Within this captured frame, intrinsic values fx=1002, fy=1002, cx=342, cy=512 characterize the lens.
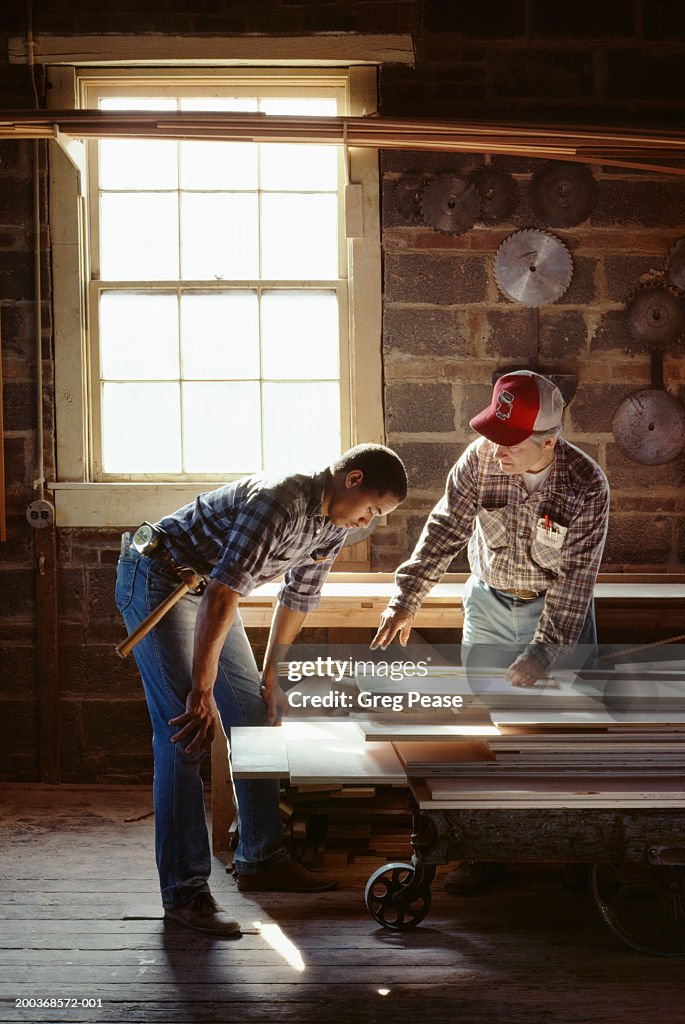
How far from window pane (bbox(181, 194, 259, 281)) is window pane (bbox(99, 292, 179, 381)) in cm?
22

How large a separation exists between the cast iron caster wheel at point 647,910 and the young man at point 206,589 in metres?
1.04

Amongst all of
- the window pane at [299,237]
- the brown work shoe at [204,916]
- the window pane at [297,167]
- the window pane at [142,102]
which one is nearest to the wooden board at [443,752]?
the brown work shoe at [204,916]

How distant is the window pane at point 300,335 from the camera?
4.92 metres

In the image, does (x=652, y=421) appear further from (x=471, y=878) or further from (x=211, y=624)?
(x=211, y=624)

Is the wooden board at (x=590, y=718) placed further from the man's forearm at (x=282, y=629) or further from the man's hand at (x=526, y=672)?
the man's forearm at (x=282, y=629)

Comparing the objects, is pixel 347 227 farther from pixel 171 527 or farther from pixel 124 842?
pixel 124 842

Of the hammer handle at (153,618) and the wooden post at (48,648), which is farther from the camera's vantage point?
the wooden post at (48,648)

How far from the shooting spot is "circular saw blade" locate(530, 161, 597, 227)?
4750mm

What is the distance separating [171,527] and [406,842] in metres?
1.57

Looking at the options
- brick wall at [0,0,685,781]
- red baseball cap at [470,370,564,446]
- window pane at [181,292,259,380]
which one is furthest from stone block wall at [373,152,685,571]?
red baseball cap at [470,370,564,446]

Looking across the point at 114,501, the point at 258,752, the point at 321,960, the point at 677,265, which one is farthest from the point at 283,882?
the point at 677,265

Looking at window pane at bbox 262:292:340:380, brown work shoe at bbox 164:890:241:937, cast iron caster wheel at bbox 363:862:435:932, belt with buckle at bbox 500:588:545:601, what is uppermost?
window pane at bbox 262:292:340:380

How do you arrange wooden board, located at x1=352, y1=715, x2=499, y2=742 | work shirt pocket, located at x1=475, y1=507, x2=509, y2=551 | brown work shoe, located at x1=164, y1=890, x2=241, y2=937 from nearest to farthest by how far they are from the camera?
wooden board, located at x1=352, y1=715, x2=499, y2=742
brown work shoe, located at x1=164, y1=890, x2=241, y2=937
work shirt pocket, located at x1=475, y1=507, x2=509, y2=551

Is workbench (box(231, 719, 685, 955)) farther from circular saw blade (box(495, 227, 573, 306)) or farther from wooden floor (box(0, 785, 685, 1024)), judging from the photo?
circular saw blade (box(495, 227, 573, 306))
